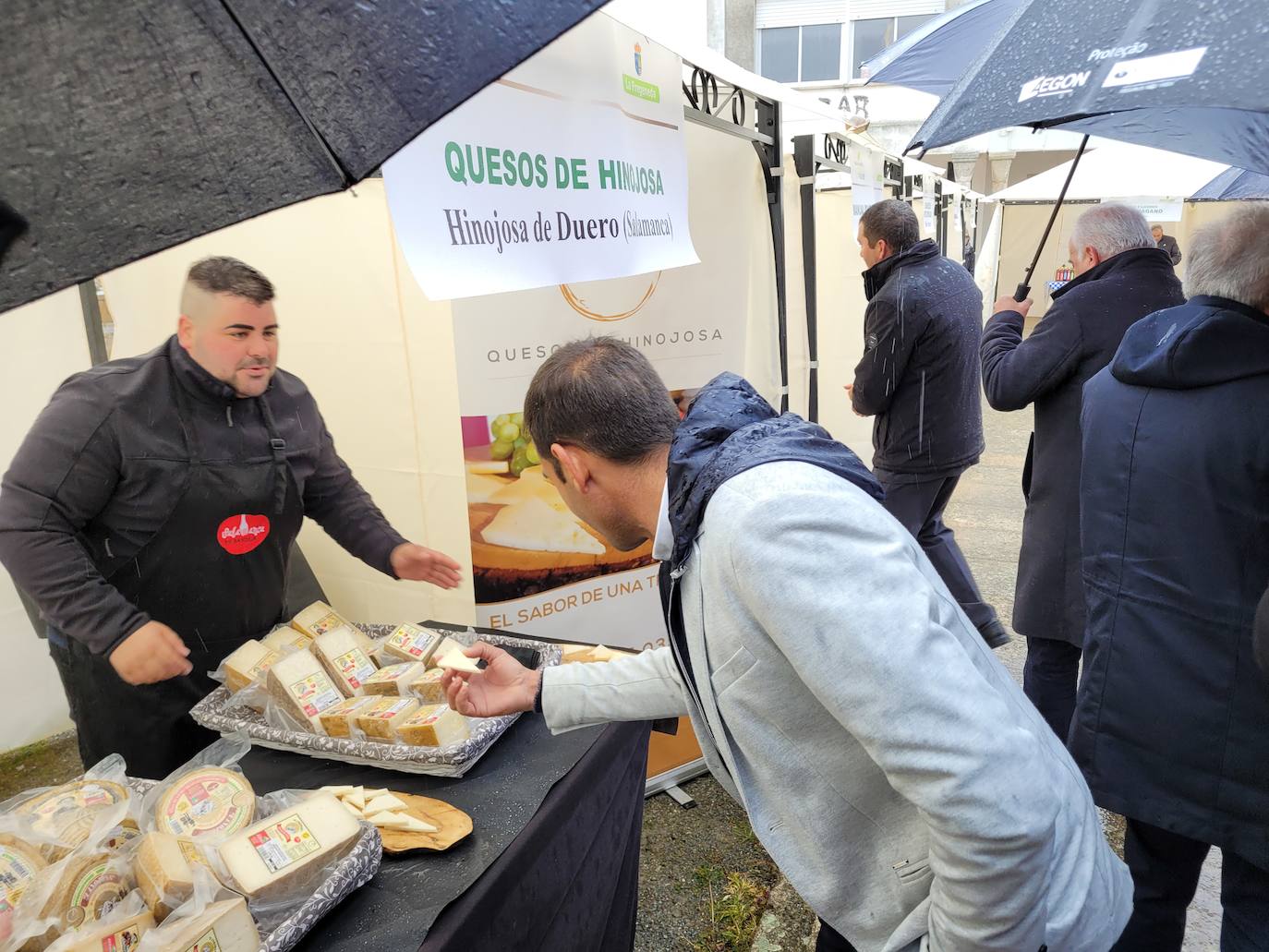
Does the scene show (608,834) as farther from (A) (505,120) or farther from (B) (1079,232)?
(B) (1079,232)

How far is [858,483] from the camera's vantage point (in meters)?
1.13

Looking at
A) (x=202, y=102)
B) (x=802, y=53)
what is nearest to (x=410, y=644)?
(x=202, y=102)

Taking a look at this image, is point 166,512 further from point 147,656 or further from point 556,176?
point 556,176

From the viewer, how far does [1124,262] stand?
2662 mm

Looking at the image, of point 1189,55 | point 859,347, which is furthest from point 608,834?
point 859,347

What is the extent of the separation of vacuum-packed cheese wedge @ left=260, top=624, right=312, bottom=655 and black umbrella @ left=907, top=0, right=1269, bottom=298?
6.02 ft

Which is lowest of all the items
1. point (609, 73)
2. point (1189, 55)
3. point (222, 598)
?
point (222, 598)

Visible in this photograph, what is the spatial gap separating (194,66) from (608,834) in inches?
70.2

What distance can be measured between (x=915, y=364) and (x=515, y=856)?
3096 millimetres

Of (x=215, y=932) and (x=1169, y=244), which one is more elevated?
(x=1169, y=244)

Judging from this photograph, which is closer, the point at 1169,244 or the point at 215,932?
the point at 215,932

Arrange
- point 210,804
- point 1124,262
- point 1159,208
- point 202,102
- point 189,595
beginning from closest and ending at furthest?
point 202,102
point 210,804
point 189,595
point 1124,262
point 1159,208

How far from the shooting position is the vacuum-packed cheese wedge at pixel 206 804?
1.32 metres

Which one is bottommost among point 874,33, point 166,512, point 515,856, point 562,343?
point 515,856
